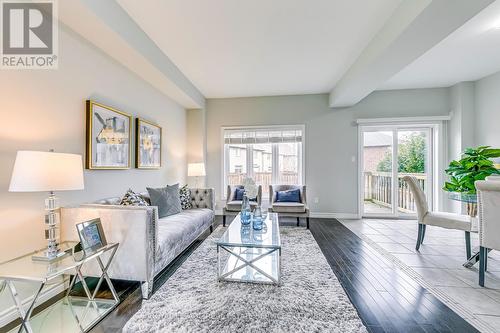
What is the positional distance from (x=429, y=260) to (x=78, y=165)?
3.85 metres

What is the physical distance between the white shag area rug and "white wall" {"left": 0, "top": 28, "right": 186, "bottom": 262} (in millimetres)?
1171

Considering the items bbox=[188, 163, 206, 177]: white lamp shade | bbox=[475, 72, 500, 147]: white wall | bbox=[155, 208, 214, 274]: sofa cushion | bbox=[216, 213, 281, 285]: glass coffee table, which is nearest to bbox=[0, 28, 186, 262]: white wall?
bbox=[155, 208, 214, 274]: sofa cushion

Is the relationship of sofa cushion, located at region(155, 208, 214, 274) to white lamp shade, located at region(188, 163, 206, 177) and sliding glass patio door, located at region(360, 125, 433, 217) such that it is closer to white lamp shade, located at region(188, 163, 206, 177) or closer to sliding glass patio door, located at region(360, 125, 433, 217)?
white lamp shade, located at region(188, 163, 206, 177)

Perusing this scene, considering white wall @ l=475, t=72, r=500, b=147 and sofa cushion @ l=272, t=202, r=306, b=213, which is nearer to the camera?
white wall @ l=475, t=72, r=500, b=147

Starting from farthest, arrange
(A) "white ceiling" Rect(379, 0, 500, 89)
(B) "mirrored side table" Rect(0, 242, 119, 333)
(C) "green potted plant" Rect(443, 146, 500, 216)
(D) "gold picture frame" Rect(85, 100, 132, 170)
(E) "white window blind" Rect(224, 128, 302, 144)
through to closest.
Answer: (E) "white window blind" Rect(224, 128, 302, 144)
(C) "green potted plant" Rect(443, 146, 500, 216)
(A) "white ceiling" Rect(379, 0, 500, 89)
(D) "gold picture frame" Rect(85, 100, 132, 170)
(B) "mirrored side table" Rect(0, 242, 119, 333)

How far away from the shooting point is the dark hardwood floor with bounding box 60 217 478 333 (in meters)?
1.60

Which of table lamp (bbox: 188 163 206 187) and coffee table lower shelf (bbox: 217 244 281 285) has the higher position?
table lamp (bbox: 188 163 206 187)

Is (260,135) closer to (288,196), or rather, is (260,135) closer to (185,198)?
(288,196)

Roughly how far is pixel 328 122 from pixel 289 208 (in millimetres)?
2259

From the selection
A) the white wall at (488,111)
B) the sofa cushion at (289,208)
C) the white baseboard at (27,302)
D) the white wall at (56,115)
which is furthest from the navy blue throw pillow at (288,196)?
the white wall at (488,111)

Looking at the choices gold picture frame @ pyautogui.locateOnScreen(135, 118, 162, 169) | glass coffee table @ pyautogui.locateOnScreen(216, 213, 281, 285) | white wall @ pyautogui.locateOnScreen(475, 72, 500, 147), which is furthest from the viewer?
white wall @ pyautogui.locateOnScreen(475, 72, 500, 147)

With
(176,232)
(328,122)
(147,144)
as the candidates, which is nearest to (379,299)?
(176,232)

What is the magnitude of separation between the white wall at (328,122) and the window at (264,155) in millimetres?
191

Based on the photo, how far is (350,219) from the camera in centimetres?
486
